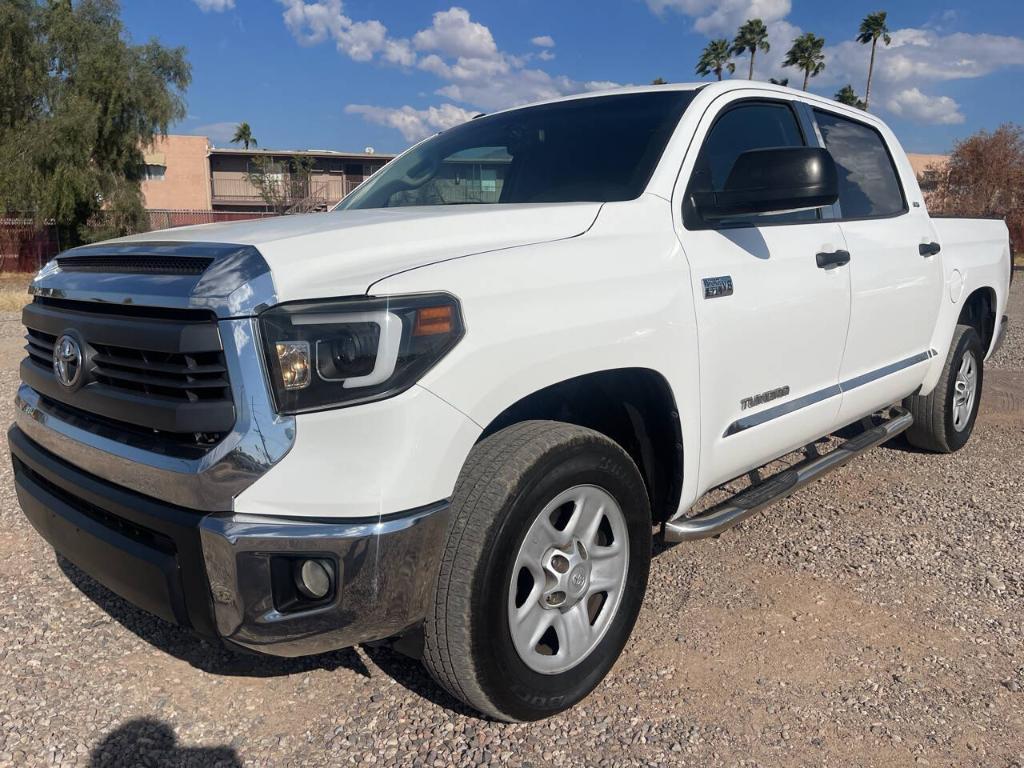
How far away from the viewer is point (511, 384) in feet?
7.18

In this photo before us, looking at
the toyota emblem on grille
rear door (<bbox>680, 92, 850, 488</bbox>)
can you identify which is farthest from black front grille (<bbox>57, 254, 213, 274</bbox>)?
rear door (<bbox>680, 92, 850, 488</bbox>)

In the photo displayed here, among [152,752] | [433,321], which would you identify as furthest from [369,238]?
[152,752]

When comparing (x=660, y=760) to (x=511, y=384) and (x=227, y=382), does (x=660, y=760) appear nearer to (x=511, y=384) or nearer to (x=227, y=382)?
(x=511, y=384)

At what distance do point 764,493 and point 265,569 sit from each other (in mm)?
2082

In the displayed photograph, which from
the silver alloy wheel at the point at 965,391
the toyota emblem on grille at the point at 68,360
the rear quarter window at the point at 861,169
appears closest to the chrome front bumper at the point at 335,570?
the toyota emblem on grille at the point at 68,360

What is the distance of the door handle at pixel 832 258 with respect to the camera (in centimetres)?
338

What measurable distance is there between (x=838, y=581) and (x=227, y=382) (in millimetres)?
2690

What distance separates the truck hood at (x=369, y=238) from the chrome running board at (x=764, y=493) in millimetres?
1123

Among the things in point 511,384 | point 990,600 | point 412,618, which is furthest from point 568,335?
point 990,600

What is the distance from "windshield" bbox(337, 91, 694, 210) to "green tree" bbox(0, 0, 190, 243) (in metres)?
Result: 23.7

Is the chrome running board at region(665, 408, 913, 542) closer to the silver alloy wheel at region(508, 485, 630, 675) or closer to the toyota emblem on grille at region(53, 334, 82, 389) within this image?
the silver alloy wheel at region(508, 485, 630, 675)

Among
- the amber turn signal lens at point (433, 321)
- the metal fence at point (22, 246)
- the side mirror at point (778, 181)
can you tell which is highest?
the metal fence at point (22, 246)

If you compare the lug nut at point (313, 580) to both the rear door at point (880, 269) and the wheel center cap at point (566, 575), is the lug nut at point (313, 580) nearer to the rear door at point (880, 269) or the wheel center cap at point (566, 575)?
the wheel center cap at point (566, 575)

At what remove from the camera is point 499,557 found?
217 centimetres
